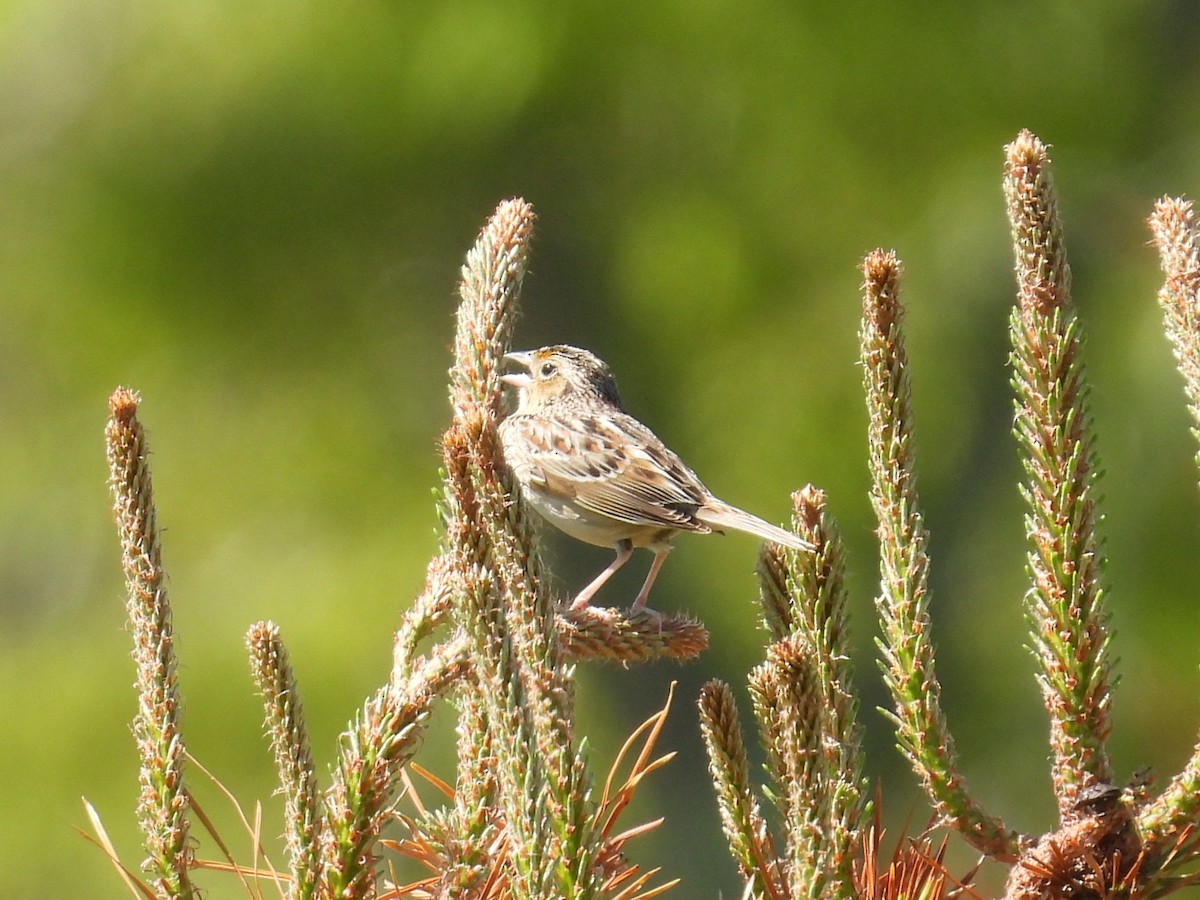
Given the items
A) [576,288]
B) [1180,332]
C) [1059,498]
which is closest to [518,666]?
[1059,498]

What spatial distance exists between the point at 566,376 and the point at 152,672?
9.35 feet

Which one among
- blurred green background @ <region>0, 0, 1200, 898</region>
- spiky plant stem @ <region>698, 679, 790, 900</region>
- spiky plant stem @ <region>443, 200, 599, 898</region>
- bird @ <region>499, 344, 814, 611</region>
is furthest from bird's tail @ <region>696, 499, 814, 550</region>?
blurred green background @ <region>0, 0, 1200, 898</region>

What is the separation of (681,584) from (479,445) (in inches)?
232

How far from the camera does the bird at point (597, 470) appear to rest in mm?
3490

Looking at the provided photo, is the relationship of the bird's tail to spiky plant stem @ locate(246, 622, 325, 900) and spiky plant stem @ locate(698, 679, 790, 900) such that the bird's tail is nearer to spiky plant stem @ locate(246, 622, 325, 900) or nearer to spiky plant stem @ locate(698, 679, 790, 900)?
spiky plant stem @ locate(698, 679, 790, 900)

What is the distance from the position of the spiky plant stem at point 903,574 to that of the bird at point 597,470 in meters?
1.93

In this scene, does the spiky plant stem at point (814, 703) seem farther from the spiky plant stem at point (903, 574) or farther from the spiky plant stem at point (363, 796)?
the spiky plant stem at point (363, 796)

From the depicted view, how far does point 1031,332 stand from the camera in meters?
1.19

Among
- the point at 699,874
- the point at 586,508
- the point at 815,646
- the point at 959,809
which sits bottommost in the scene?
the point at 699,874

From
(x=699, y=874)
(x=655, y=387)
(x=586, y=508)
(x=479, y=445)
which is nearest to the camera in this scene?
(x=479, y=445)

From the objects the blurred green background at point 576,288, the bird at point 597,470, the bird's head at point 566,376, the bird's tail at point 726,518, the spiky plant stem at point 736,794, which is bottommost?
the spiky plant stem at point 736,794

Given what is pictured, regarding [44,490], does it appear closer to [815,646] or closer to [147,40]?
[147,40]

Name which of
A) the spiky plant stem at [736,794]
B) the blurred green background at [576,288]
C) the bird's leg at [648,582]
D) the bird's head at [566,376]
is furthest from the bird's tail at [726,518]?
→ the blurred green background at [576,288]

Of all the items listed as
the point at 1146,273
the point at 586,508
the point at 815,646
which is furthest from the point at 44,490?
the point at 815,646
